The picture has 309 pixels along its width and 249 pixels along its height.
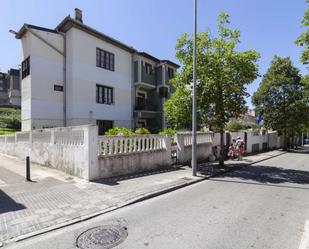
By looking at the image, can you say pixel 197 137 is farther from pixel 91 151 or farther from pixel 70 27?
pixel 70 27

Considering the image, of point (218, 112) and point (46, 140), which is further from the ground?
point (218, 112)

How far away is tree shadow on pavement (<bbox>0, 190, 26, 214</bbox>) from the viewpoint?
5.68 meters

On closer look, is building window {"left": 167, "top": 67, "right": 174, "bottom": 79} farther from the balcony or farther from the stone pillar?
the stone pillar

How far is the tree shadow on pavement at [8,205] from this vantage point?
5.68 meters

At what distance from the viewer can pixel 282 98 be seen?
28.2 m

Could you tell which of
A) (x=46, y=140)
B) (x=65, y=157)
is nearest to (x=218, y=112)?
(x=65, y=157)

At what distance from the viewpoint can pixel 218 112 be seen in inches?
450

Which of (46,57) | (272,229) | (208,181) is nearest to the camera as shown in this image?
(272,229)

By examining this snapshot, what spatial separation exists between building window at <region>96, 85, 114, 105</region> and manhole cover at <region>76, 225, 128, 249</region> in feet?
55.6

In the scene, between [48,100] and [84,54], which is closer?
[48,100]

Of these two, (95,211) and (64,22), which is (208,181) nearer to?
(95,211)

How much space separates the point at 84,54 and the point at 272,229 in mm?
18378

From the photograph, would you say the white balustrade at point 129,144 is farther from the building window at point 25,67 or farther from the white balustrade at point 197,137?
the building window at point 25,67

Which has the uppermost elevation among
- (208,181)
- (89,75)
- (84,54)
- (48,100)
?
(84,54)
